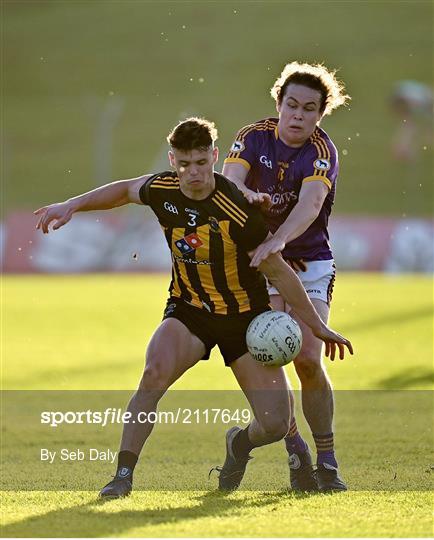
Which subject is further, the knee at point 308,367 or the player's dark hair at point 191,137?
the knee at point 308,367

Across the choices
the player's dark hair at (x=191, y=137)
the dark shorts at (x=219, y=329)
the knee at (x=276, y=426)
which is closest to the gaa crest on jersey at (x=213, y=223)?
the player's dark hair at (x=191, y=137)

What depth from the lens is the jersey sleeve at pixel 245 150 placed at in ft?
24.2

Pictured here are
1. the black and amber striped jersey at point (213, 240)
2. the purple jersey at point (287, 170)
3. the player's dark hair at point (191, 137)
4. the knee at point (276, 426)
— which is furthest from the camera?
the purple jersey at point (287, 170)

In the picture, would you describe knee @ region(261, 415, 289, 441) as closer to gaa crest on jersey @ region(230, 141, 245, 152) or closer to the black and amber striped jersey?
the black and amber striped jersey

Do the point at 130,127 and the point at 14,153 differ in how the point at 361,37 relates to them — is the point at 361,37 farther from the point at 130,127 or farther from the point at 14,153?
the point at 14,153

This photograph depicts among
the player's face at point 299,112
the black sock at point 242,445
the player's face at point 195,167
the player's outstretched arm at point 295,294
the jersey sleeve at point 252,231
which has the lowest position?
the black sock at point 242,445

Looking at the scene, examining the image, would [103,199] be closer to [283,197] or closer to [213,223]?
[213,223]

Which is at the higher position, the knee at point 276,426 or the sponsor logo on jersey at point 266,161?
the sponsor logo on jersey at point 266,161

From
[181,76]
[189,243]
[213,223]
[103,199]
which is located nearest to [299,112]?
[213,223]

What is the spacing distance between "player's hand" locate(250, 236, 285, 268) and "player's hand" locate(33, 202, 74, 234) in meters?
1.06

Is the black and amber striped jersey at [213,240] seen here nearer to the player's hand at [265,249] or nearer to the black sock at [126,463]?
the player's hand at [265,249]

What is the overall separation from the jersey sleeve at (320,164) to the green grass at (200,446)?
1.84 metres

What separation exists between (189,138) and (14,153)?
44892mm

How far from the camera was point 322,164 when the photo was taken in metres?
7.18
